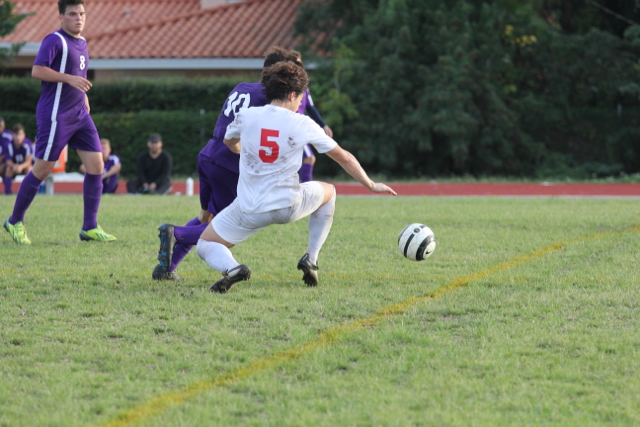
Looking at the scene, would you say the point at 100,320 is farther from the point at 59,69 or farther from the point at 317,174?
the point at 317,174

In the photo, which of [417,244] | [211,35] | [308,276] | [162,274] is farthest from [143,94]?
[308,276]

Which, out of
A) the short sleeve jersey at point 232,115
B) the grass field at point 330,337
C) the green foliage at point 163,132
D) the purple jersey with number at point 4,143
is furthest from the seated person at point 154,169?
the short sleeve jersey at point 232,115

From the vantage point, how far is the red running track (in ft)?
56.7

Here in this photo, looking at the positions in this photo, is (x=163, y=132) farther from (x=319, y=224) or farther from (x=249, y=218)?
(x=249, y=218)

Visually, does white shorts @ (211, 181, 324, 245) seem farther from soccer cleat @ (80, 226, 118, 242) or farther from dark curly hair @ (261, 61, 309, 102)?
soccer cleat @ (80, 226, 118, 242)

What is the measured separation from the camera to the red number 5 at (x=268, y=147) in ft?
17.0

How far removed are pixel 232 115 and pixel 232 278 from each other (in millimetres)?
1275

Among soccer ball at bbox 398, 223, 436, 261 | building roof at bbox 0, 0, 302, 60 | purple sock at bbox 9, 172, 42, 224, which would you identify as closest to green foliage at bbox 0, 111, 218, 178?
building roof at bbox 0, 0, 302, 60

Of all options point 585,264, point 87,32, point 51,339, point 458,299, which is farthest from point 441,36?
point 51,339

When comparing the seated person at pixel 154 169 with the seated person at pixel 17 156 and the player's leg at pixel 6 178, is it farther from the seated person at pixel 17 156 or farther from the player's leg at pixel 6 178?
the seated person at pixel 17 156

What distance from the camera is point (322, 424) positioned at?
120 inches

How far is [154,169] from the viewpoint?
16531 mm

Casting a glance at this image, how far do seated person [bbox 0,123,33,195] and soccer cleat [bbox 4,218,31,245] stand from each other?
10037mm

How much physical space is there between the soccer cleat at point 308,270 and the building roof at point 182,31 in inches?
740
